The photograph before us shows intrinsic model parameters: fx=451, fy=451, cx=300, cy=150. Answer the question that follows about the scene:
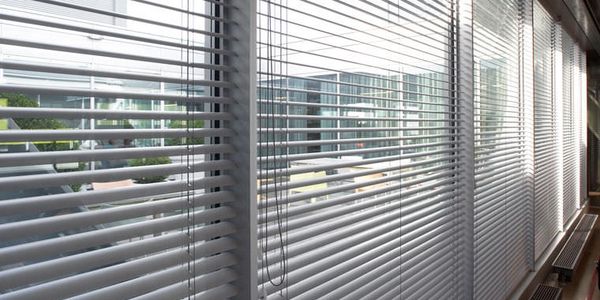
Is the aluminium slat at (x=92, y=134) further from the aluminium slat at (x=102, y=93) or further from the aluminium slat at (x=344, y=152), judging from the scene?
the aluminium slat at (x=344, y=152)

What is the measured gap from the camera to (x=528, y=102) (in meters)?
3.23

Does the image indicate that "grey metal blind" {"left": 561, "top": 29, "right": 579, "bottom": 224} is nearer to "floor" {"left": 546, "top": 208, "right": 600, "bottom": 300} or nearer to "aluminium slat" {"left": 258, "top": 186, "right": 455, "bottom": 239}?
"floor" {"left": 546, "top": 208, "right": 600, "bottom": 300}

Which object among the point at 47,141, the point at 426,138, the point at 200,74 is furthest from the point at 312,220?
the point at 426,138

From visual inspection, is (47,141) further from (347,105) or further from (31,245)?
(347,105)

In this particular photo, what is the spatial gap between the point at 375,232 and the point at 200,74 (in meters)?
0.78

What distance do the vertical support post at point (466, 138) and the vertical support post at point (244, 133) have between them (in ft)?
4.46

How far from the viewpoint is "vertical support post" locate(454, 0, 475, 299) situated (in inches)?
80.5

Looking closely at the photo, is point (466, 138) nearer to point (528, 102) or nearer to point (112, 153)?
point (528, 102)

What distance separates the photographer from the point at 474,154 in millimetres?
2123

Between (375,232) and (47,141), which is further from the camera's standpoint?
(375,232)

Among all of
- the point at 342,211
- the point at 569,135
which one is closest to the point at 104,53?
the point at 342,211

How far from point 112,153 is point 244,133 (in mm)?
279

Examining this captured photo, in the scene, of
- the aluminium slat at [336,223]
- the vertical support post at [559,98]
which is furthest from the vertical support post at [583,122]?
the aluminium slat at [336,223]

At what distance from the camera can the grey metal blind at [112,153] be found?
0.67m
